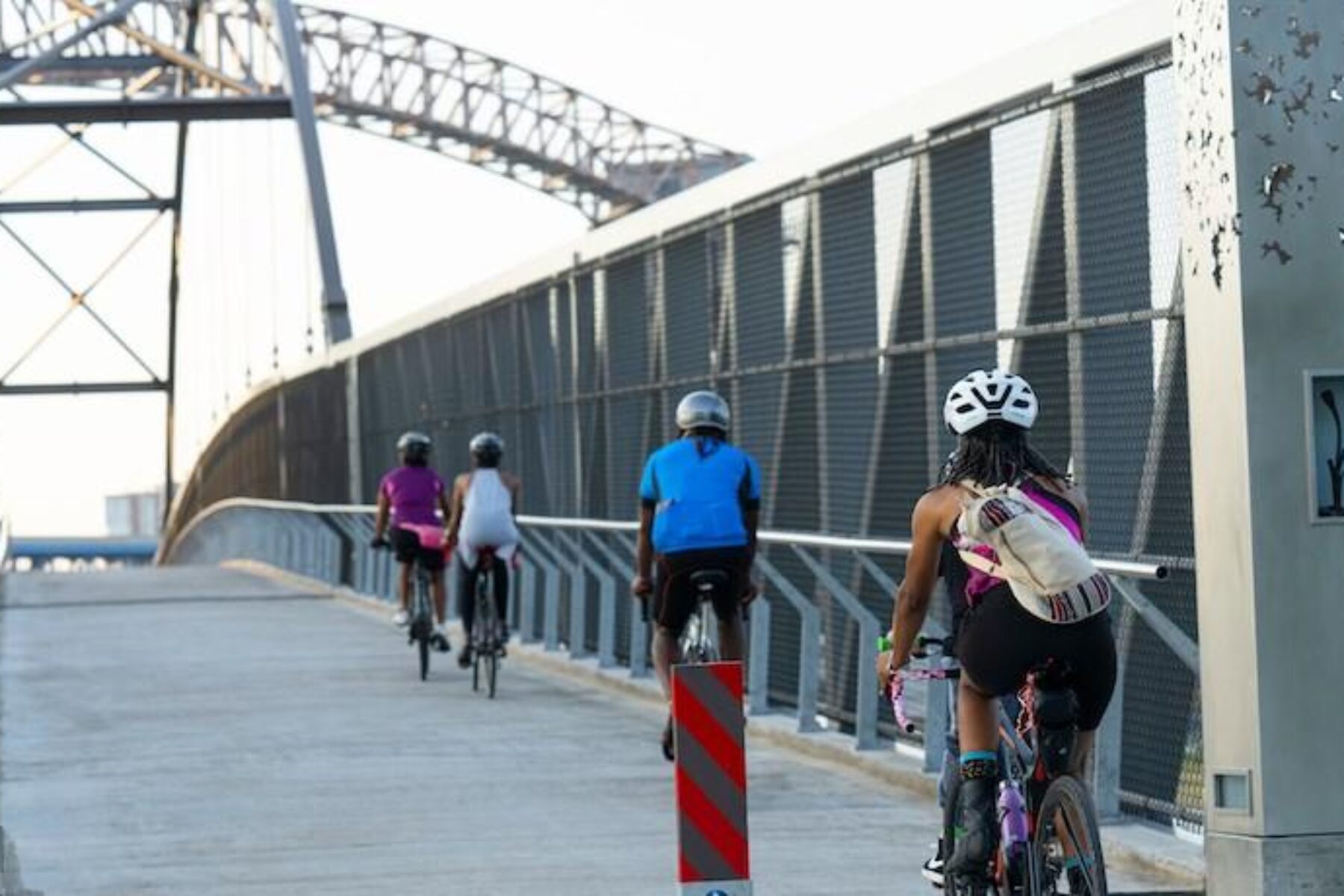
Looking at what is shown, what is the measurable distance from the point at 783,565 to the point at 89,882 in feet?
17.4

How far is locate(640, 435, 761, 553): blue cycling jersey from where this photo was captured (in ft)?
39.9

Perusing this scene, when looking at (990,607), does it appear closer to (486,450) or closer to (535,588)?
(486,450)

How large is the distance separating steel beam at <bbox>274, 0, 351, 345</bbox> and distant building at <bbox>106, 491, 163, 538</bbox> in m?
78.4

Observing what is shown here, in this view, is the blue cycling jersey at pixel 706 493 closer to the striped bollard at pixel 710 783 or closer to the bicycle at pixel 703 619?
the bicycle at pixel 703 619

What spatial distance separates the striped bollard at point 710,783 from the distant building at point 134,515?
122063 millimetres

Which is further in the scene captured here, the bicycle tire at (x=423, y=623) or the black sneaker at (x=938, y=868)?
the bicycle tire at (x=423, y=623)

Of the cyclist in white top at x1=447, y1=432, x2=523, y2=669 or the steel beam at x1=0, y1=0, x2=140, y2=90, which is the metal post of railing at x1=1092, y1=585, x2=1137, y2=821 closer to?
the cyclist in white top at x1=447, y1=432, x2=523, y2=669

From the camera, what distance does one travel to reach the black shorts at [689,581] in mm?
12219

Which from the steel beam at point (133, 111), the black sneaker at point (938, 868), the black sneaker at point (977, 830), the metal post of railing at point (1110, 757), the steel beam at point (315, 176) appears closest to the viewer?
the black sneaker at point (977, 830)

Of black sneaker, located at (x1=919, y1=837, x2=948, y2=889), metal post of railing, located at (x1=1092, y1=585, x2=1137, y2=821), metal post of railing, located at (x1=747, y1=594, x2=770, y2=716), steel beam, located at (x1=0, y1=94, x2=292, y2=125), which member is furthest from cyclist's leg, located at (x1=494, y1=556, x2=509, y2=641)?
steel beam, located at (x1=0, y1=94, x2=292, y2=125)

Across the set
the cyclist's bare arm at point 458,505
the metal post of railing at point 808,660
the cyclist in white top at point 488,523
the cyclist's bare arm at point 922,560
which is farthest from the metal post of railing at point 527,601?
the cyclist's bare arm at point 922,560

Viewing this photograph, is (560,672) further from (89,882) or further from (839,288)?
(89,882)

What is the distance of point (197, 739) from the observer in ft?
48.5

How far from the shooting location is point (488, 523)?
1698 centimetres
